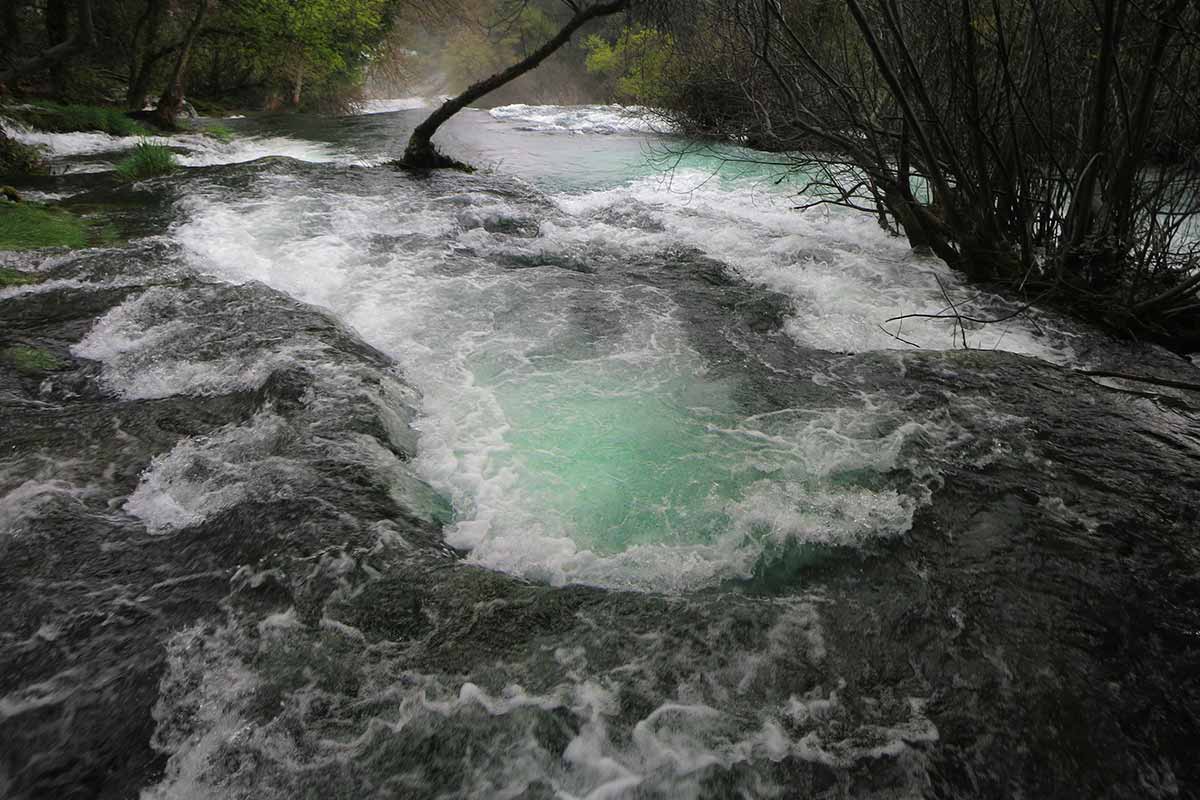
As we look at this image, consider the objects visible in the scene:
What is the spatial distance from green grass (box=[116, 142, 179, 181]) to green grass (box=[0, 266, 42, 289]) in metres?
4.67

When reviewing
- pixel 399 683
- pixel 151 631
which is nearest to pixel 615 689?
pixel 399 683

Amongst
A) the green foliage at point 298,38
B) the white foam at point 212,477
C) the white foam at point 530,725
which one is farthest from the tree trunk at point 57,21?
the white foam at point 530,725

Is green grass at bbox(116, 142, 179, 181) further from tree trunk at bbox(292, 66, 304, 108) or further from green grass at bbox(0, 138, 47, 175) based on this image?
tree trunk at bbox(292, 66, 304, 108)

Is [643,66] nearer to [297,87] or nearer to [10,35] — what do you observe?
[297,87]

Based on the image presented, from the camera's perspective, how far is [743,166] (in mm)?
12961

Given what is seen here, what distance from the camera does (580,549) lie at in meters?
3.01

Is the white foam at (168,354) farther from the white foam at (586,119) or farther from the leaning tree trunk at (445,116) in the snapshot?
the white foam at (586,119)

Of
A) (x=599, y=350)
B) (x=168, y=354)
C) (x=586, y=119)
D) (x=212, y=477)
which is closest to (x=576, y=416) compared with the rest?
(x=599, y=350)

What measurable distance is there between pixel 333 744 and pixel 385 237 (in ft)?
21.2

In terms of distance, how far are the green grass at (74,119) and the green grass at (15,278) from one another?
8.42 meters

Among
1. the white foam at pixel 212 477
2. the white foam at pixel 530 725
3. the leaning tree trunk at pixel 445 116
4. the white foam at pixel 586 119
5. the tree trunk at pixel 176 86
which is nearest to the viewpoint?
the white foam at pixel 530 725

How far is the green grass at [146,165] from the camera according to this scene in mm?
8953

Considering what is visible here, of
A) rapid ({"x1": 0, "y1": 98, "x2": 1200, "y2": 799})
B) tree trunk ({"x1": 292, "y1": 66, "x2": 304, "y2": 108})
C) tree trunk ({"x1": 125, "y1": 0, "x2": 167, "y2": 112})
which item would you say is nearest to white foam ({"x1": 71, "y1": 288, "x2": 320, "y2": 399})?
rapid ({"x1": 0, "y1": 98, "x2": 1200, "y2": 799})

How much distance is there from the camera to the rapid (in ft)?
6.53
